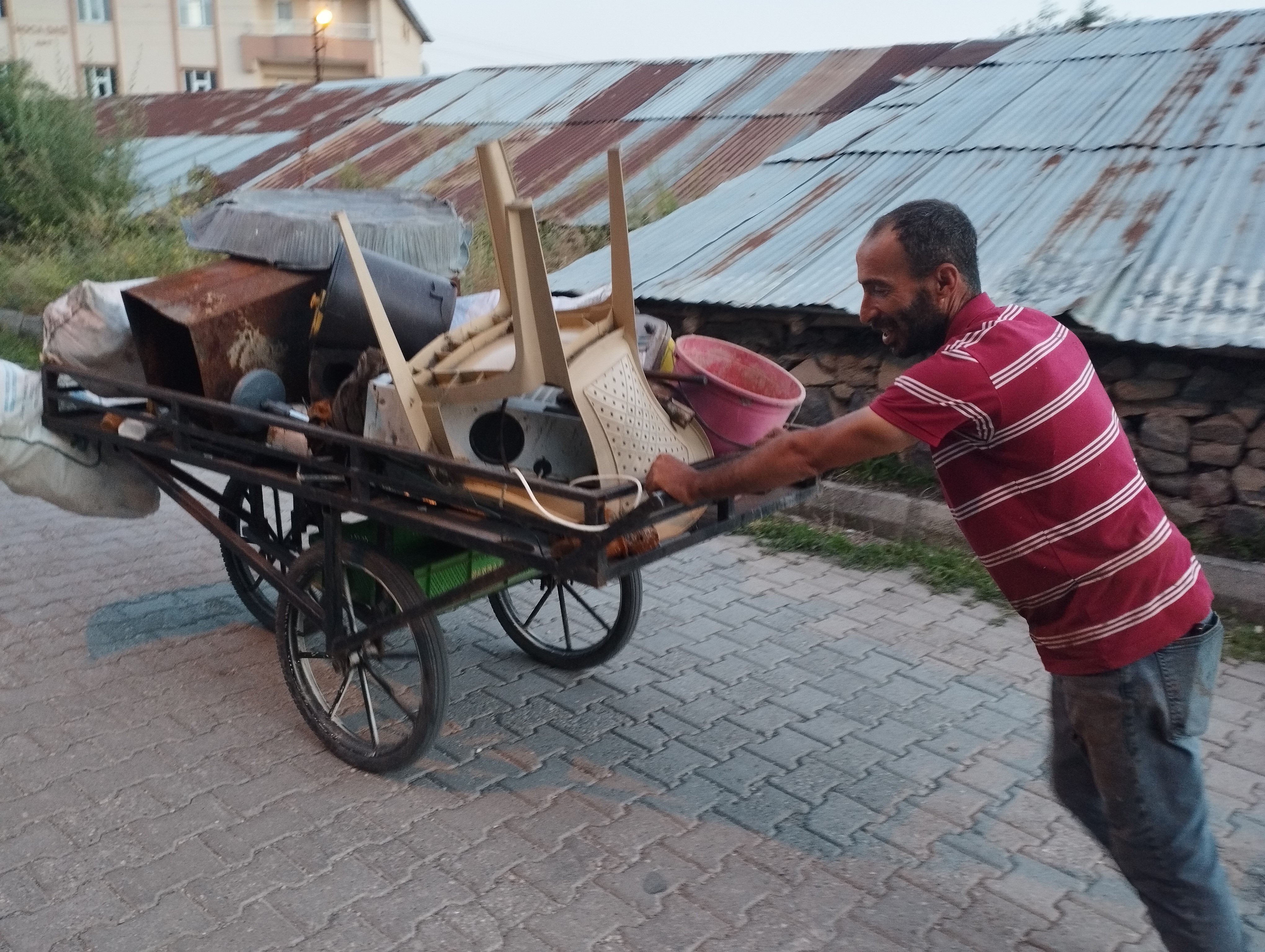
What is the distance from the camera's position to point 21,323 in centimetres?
1143

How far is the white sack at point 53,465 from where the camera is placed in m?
4.02

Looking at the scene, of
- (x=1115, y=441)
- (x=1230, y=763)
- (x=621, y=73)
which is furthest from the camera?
(x=621, y=73)

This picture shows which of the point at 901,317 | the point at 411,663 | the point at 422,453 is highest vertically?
the point at 901,317

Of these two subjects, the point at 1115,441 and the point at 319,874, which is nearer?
the point at 1115,441

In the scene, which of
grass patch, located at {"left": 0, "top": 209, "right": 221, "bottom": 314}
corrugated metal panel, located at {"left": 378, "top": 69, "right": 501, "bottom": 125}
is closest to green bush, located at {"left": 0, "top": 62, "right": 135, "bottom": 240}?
grass patch, located at {"left": 0, "top": 209, "right": 221, "bottom": 314}

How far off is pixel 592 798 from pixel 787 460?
5.31ft

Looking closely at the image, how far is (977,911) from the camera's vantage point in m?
3.00

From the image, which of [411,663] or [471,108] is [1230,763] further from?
[471,108]

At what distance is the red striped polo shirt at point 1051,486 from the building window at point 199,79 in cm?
4863

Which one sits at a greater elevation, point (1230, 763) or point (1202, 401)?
point (1202, 401)

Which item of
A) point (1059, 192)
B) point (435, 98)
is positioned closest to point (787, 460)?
point (1059, 192)

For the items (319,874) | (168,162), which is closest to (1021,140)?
(319,874)

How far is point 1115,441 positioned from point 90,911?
292 cm

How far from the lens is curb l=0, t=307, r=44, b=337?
1116 cm
